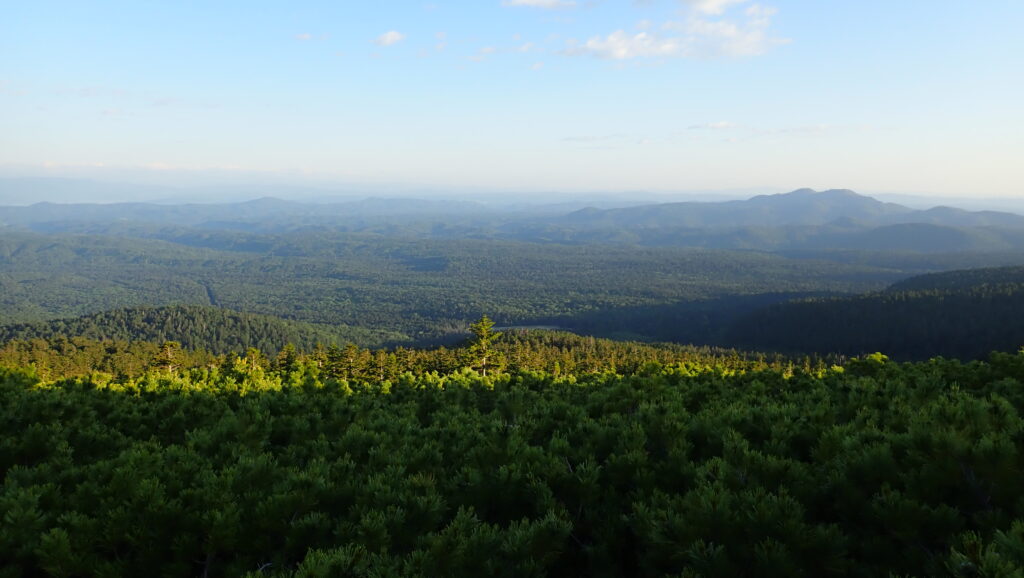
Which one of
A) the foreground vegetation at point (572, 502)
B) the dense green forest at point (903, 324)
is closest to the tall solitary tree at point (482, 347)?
the foreground vegetation at point (572, 502)

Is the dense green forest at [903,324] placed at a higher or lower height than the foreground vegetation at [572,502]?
lower

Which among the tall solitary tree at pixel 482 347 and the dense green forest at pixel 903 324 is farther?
the dense green forest at pixel 903 324

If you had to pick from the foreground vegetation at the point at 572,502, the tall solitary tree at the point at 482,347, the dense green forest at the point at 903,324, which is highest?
the foreground vegetation at the point at 572,502

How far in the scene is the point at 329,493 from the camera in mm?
7402

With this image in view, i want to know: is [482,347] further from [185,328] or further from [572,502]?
[185,328]

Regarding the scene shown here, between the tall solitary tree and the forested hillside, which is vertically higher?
the tall solitary tree

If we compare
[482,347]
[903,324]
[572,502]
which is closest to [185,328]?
[482,347]

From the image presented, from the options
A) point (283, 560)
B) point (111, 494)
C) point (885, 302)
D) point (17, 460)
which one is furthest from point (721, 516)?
point (885, 302)

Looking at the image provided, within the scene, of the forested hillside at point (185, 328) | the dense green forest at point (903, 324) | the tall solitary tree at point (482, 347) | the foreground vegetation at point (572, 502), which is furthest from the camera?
the forested hillside at point (185, 328)

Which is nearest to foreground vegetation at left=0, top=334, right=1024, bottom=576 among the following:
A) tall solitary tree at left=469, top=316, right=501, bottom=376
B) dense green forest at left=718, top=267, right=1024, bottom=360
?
tall solitary tree at left=469, top=316, right=501, bottom=376

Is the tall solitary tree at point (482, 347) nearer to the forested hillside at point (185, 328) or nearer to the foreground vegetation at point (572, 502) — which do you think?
the foreground vegetation at point (572, 502)

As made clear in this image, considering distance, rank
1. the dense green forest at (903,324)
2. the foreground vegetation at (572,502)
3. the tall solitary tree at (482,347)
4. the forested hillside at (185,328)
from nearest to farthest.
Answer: the foreground vegetation at (572,502) < the tall solitary tree at (482,347) < the dense green forest at (903,324) < the forested hillside at (185,328)

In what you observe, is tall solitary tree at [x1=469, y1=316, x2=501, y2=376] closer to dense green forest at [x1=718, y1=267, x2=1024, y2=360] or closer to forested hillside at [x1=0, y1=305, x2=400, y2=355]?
dense green forest at [x1=718, y1=267, x2=1024, y2=360]

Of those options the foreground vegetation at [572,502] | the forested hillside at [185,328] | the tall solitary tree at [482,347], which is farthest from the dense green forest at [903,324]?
the forested hillside at [185,328]
